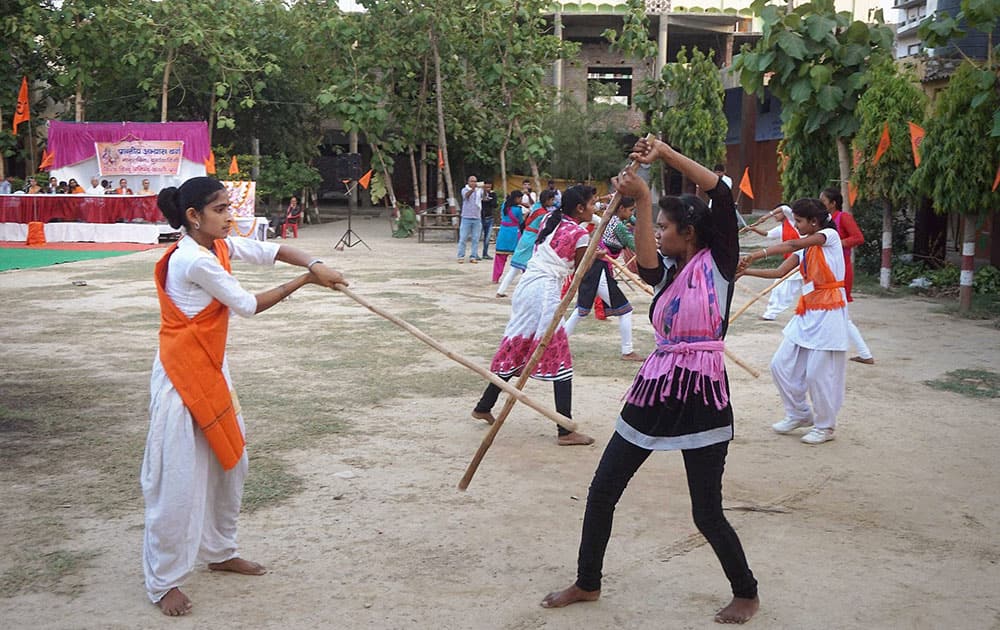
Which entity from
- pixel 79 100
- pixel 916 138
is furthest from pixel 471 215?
pixel 79 100

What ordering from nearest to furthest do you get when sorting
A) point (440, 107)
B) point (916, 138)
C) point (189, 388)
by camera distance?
point (189, 388), point (916, 138), point (440, 107)

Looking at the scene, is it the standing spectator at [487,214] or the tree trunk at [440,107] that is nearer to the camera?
the standing spectator at [487,214]

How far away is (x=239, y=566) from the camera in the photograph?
4.08 metres

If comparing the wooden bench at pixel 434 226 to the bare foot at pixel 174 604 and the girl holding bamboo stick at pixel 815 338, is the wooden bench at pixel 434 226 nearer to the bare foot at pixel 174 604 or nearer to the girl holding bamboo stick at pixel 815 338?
the girl holding bamboo stick at pixel 815 338

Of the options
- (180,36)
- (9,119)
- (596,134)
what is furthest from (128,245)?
(596,134)

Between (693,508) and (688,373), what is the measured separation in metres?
0.50

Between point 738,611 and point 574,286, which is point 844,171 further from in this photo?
point 738,611

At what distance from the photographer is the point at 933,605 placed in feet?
12.6

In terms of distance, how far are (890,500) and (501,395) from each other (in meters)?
2.82

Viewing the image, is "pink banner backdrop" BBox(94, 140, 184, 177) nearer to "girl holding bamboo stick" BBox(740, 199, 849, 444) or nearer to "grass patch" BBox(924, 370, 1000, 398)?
"grass patch" BBox(924, 370, 1000, 398)

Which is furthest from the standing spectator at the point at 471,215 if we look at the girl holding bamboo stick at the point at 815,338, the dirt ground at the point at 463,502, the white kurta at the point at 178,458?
the white kurta at the point at 178,458

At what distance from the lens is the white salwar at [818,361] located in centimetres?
626

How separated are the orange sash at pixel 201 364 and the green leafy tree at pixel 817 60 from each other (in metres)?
10.4

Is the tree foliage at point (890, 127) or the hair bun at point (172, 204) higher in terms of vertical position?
the tree foliage at point (890, 127)
